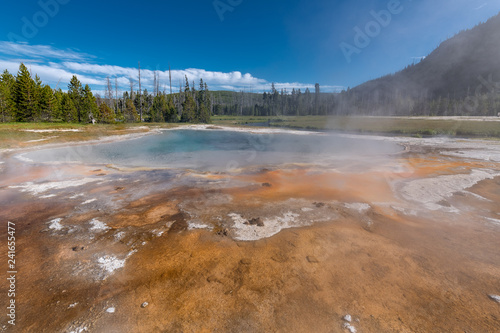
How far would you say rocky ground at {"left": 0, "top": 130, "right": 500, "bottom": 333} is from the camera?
369cm

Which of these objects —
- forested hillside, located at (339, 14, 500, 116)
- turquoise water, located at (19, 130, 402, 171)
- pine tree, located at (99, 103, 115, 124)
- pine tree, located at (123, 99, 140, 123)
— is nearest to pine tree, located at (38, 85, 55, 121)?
pine tree, located at (99, 103, 115, 124)

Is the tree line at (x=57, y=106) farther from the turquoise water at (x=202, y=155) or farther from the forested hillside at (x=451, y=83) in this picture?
the forested hillside at (x=451, y=83)

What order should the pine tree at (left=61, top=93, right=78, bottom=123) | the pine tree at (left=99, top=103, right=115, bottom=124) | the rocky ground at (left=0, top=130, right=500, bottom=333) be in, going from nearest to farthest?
1. the rocky ground at (left=0, top=130, right=500, bottom=333)
2. the pine tree at (left=61, top=93, right=78, bottom=123)
3. the pine tree at (left=99, top=103, right=115, bottom=124)

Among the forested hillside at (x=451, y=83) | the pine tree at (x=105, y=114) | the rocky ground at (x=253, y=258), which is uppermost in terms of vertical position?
the forested hillside at (x=451, y=83)

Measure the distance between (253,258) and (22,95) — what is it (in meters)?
53.3

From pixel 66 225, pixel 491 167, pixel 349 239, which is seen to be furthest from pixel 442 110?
pixel 66 225

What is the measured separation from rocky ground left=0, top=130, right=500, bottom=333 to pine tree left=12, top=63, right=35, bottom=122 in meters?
41.6

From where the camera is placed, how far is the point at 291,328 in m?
3.52

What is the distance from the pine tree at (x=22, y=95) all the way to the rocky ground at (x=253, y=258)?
41.6 metres

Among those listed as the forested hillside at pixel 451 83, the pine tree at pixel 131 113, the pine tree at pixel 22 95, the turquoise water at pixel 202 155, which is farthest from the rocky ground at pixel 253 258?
the forested hillside at pixel 451 83

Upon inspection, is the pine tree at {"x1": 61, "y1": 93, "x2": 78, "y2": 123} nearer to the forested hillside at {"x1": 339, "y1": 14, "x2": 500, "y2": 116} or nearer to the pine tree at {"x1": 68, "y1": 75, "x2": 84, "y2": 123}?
the pine tree at {"x1": 68, "y1": 75, "x2": 84, "y2": 123}

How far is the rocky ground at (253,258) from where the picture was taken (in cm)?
369

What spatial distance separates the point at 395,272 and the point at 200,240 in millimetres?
4723

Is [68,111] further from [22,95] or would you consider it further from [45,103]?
[22,95]
